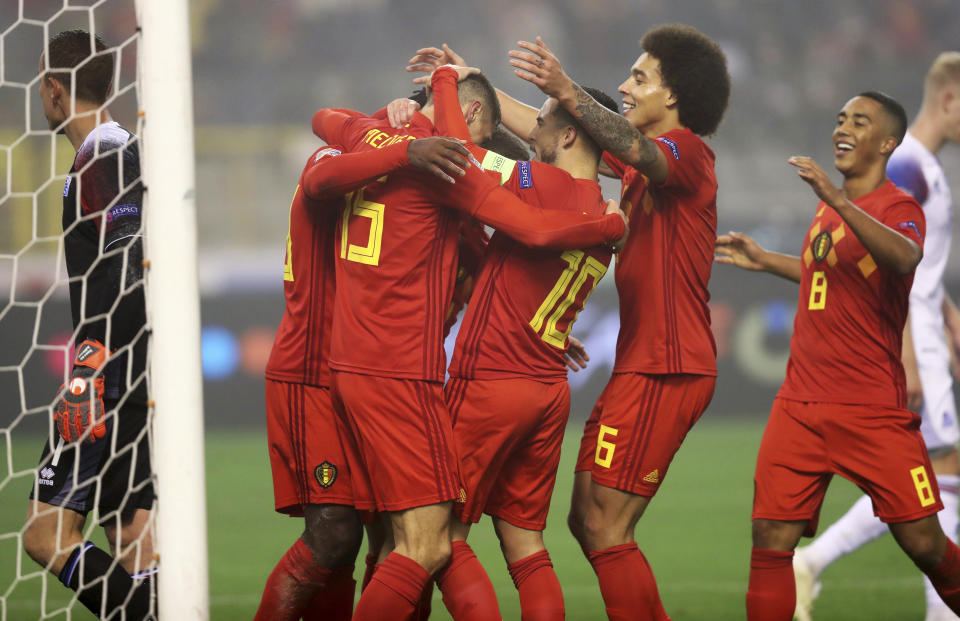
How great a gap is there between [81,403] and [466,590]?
4.24ft

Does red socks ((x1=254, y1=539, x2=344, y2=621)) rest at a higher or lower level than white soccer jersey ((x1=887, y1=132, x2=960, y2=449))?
lower

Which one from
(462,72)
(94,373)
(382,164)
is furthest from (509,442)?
(94,373)

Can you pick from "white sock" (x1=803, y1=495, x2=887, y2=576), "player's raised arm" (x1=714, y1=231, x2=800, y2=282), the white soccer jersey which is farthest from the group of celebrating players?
the white soccer jersey

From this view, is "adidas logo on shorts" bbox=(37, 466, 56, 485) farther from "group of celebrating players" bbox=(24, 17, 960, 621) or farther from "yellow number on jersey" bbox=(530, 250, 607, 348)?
"yellow number on jersey" bbox=(530, 250, 607, 348)

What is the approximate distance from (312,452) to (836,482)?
6.69 metres

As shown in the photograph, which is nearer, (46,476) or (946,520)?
(46,476)

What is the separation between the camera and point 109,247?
3.35 metres

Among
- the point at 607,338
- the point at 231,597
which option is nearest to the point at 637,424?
the point at 231,597

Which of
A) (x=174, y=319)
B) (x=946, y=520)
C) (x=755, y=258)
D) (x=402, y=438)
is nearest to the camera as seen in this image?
(x=174, y=319)

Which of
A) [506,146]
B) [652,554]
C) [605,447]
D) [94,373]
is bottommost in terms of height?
[652,554]

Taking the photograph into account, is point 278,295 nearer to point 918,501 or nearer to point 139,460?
point 139,460

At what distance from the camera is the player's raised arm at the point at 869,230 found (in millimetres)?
3355

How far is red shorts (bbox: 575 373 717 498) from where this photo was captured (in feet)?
11.4

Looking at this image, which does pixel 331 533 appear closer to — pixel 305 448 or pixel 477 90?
pixel 305 448
